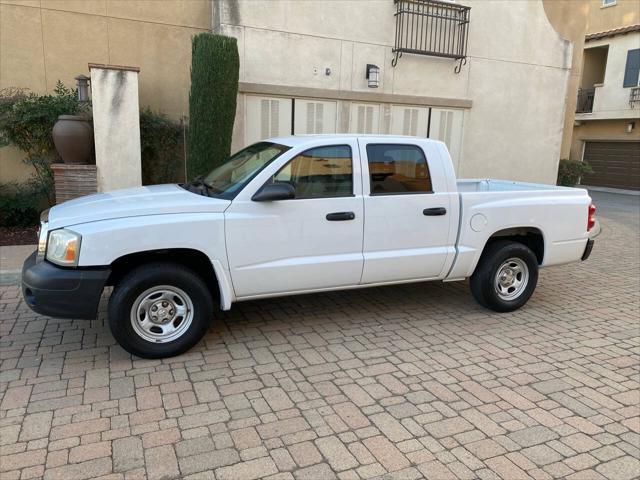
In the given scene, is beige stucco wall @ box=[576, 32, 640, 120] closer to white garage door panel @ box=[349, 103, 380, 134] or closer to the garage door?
the garage door

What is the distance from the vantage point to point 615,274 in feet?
26.0

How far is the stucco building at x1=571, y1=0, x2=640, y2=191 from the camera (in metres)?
23.0

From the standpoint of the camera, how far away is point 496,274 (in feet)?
18.6

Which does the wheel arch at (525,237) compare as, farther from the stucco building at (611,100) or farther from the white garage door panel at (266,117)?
the stucco building at (611,100)

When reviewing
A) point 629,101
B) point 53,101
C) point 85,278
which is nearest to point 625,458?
point 85,278

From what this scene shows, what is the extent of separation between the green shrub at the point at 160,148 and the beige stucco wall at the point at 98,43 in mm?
586

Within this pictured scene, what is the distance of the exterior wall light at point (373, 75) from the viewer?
10586mm

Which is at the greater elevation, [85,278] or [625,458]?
[85,278]

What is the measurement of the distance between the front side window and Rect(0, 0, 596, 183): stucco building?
17.0 feet

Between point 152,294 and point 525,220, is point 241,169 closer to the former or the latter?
point 152,294

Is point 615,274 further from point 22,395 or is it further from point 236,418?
point 22,395

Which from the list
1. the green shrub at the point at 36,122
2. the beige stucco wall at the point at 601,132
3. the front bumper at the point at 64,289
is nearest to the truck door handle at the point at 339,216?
the front bumper at the point at 64,289

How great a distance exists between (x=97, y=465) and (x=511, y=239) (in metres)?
4.75

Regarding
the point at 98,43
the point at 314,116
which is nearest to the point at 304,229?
the point at 314,116
